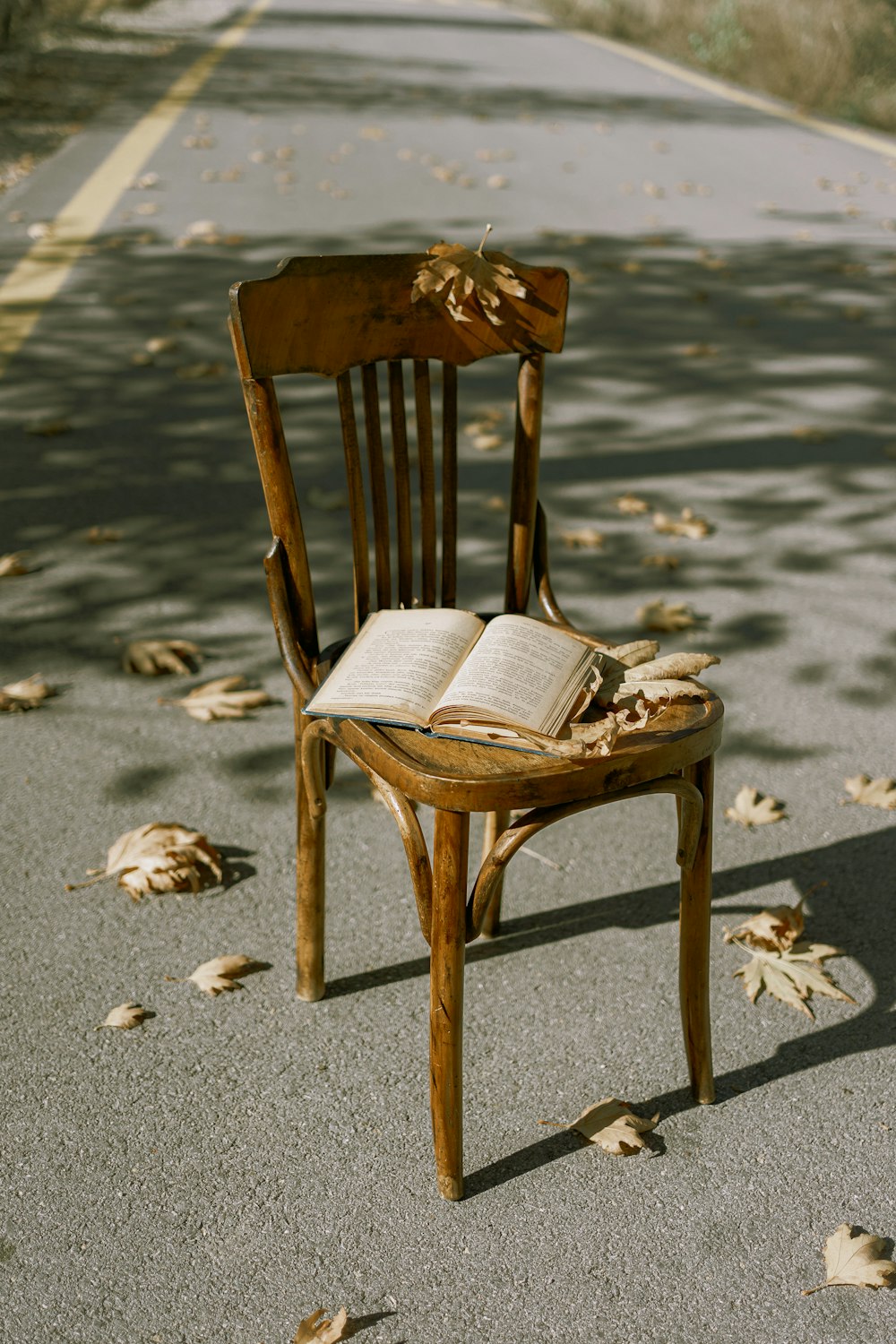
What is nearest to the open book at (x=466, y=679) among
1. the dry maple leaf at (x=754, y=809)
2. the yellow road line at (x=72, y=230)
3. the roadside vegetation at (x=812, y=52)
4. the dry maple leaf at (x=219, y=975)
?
the dry maple leaf at (x=219, y=975)

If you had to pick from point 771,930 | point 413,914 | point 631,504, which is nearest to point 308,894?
point 413,914

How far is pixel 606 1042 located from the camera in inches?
90.9

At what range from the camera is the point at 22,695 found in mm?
3291

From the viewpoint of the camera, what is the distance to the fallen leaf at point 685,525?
14.3 ft

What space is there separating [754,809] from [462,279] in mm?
1452

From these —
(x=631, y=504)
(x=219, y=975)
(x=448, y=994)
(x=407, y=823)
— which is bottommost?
(x=631, y=504)

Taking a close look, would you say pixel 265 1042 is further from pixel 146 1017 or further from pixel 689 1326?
pixel 689 1326

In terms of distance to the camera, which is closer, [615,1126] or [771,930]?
[615,1126]

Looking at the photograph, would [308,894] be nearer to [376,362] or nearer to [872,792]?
[376,362]

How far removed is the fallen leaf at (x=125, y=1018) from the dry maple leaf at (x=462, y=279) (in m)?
1.38

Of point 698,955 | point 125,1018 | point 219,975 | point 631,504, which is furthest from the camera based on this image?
point 631,504

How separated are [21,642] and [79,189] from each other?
5980mm

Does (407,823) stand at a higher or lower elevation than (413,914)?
higher

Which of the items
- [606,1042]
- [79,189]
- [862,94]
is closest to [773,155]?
[862,94]
